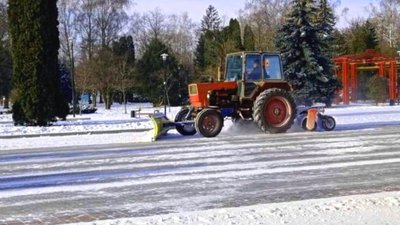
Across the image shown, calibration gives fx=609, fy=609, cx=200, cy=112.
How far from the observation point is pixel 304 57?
43.8m

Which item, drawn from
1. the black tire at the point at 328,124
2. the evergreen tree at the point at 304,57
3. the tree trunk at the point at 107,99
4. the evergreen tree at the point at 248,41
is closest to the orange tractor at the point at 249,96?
the black tire at the point at 328,124

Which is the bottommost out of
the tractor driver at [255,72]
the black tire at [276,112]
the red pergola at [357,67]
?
the black tire at [276,112]

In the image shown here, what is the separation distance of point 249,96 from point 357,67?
39.8 metres

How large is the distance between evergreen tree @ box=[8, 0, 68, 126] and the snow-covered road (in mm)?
10432

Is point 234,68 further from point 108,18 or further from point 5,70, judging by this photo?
point 108,18

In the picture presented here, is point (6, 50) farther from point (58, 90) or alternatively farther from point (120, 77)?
point (58, 90)

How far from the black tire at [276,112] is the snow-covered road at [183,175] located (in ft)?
7.45

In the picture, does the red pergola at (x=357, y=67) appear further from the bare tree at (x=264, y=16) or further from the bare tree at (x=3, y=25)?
the bare tree at (x=3, y=25)

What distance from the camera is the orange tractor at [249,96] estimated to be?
1922cm

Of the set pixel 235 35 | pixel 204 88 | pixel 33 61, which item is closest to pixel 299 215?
pixel 204 88

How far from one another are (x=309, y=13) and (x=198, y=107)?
27.2m

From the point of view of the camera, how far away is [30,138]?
819 inches

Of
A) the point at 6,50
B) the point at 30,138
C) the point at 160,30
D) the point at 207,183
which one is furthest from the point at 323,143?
the point at 160,30

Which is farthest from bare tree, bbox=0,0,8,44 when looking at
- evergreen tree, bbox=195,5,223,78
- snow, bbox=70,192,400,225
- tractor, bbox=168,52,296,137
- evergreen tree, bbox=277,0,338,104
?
snow, bbox=70,192,400,225
